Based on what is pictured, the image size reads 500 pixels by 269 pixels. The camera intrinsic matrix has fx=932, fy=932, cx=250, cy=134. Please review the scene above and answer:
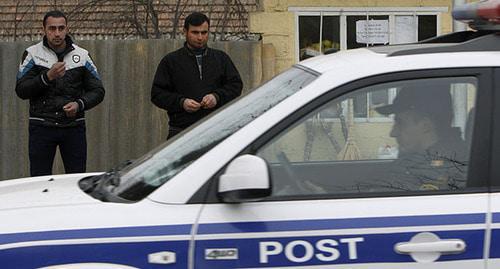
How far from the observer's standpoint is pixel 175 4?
9.48 m

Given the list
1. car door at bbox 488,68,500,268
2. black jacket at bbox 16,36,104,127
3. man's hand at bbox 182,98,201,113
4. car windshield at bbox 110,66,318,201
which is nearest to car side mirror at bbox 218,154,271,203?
car windshield at bbox 110,66,318,201

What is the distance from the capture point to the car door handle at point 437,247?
352 centimetres

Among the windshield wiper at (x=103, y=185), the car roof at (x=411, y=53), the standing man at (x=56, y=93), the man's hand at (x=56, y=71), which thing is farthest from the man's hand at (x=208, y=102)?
the car roof at (x=411, y=53)

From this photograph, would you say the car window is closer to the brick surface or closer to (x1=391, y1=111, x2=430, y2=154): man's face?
(x1=391, y1=111, x2=430, y2=154): man's face

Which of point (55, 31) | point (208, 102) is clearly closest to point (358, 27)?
point (208, 102)

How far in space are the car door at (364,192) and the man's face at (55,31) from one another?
3.63m

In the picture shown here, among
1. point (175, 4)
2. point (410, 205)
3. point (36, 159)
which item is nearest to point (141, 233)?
point (410, 205)

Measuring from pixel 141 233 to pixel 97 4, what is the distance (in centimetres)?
621

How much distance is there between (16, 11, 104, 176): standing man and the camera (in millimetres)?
6988

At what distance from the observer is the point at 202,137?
156 inches

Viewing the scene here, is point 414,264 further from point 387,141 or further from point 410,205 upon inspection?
point 387,141

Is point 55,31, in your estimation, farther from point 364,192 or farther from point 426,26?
point 426,26

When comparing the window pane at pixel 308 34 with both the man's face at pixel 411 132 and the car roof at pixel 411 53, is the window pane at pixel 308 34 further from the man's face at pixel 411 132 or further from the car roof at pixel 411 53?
the man's face at pixel 411 132

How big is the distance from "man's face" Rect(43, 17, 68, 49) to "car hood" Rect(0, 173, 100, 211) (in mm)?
2429
